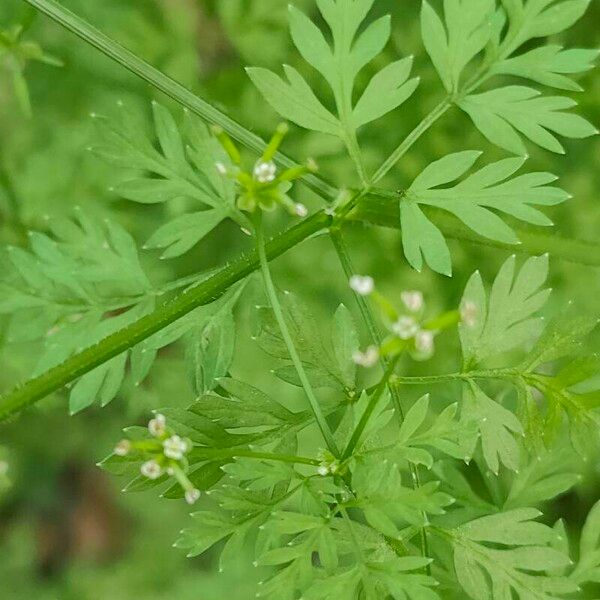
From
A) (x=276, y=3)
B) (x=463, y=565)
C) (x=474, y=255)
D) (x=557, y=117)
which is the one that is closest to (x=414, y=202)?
(x=557, y=117)

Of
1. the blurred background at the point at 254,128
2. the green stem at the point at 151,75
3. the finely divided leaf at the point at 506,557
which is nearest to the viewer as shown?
the finely divided leaf at the point at 506,557

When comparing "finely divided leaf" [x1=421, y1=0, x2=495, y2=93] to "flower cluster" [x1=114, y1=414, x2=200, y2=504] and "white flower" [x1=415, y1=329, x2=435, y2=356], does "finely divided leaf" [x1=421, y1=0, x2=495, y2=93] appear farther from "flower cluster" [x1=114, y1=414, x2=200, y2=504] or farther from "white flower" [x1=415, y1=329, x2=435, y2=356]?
"flower cluster" [x1=114, y1=414, x2=200, y2=504]

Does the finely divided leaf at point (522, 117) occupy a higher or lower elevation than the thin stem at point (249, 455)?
higher

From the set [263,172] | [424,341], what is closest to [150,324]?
[263,172]

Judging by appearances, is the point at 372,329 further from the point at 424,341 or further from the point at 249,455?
the point at 424,341

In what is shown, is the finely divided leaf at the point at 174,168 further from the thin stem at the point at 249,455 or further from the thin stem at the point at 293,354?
the thin stem at the point at 249,455

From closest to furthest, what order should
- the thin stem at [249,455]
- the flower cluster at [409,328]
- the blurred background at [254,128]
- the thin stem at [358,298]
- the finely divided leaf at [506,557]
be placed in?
the flower cluster at [409,328], the thin stem at [249,455], the finely divided leaf at [506,557], the thin stem at [358,298], the blurred background at [254,128]

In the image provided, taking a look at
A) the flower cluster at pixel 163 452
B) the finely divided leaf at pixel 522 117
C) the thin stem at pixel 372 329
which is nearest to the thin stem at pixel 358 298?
the thin stem at pixel 372 329
